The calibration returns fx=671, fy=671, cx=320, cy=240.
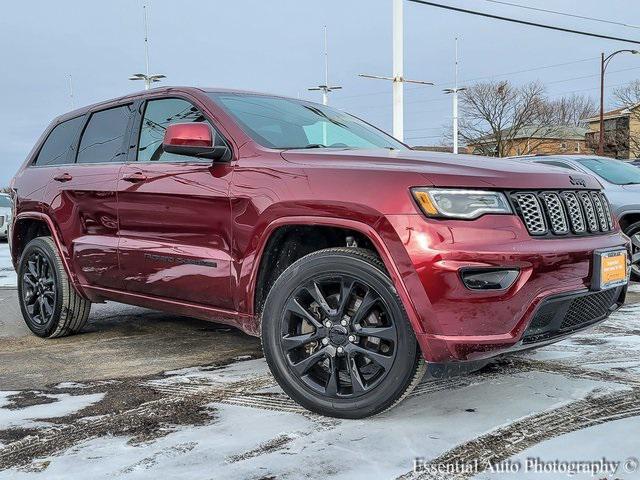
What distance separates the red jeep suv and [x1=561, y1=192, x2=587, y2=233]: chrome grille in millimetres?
11

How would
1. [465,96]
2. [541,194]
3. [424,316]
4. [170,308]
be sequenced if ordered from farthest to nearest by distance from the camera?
[465,96] → [170,308] → [541,194] → [424,316]

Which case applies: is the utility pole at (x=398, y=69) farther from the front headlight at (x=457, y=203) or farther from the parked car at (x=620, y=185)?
the front headlight at (x=457, y=203)

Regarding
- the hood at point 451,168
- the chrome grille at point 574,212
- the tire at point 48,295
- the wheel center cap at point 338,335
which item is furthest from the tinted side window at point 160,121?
the chrome grille at point 574,212

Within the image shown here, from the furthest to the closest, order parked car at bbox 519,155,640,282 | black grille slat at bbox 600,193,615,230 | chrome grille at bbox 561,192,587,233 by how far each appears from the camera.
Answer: parked car at bbox 519,155,640,282 → black grille slat at bbox 600,193,615,230 → chrome grille at bbox 561,192,587,233

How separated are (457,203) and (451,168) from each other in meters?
0.21

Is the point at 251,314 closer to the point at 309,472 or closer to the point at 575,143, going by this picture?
the point at 309,472

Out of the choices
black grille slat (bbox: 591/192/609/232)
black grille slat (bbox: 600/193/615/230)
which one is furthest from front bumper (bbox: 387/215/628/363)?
black grille slat (bbox: 600/193/615/230)

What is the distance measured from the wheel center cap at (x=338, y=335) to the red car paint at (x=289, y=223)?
380mm

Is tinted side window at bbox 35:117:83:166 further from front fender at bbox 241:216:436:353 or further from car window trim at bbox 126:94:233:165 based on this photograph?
front fender at bbox 241:216:436:353

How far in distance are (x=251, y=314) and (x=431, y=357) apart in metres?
1.09

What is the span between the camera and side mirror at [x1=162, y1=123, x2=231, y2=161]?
11.9 ft

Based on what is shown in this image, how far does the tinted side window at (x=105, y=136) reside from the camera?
184 inches

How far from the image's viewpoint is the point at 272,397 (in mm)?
3539

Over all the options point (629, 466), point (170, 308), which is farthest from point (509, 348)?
point (170, 308)
